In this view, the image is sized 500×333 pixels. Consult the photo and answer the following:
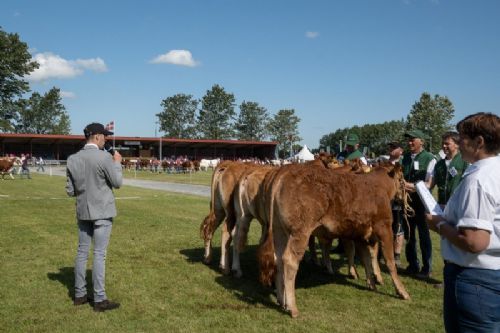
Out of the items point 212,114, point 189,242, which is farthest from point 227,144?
point 189,242

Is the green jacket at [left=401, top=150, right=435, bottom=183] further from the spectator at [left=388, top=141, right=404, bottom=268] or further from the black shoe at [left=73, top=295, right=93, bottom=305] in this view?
the black shoe at [left=73, top=295, right=93, bottom=305]

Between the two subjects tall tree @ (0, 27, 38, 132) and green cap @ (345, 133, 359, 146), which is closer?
green cap @ (345, 133, 359, 146)

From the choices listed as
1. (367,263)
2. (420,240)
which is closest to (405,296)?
(367,263)

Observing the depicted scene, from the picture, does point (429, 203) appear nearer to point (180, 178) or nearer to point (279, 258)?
point (279, 258)

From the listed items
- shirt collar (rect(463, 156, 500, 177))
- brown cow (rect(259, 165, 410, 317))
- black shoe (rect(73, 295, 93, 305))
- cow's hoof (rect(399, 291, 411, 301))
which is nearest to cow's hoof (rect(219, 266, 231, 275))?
brown cow (rect(259, 165, 410, 317))

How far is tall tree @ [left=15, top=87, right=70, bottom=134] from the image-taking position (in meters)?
106

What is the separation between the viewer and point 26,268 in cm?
719

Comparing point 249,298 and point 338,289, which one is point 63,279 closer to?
point 249,298

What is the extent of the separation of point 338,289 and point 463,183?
4343mm

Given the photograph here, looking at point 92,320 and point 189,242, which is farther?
point 189,242

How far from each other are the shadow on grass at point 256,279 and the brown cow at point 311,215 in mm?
458

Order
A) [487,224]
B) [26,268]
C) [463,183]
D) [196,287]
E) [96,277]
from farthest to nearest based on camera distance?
[26,268] → [196,287] → [96,277] → [463,183] → [487,224]

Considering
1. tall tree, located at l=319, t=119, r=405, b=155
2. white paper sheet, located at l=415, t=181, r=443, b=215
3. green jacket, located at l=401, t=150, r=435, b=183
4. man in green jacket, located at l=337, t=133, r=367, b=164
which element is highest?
tall tree, located at l=319, t=119, r=405, b=155

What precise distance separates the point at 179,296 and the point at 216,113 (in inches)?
4192
